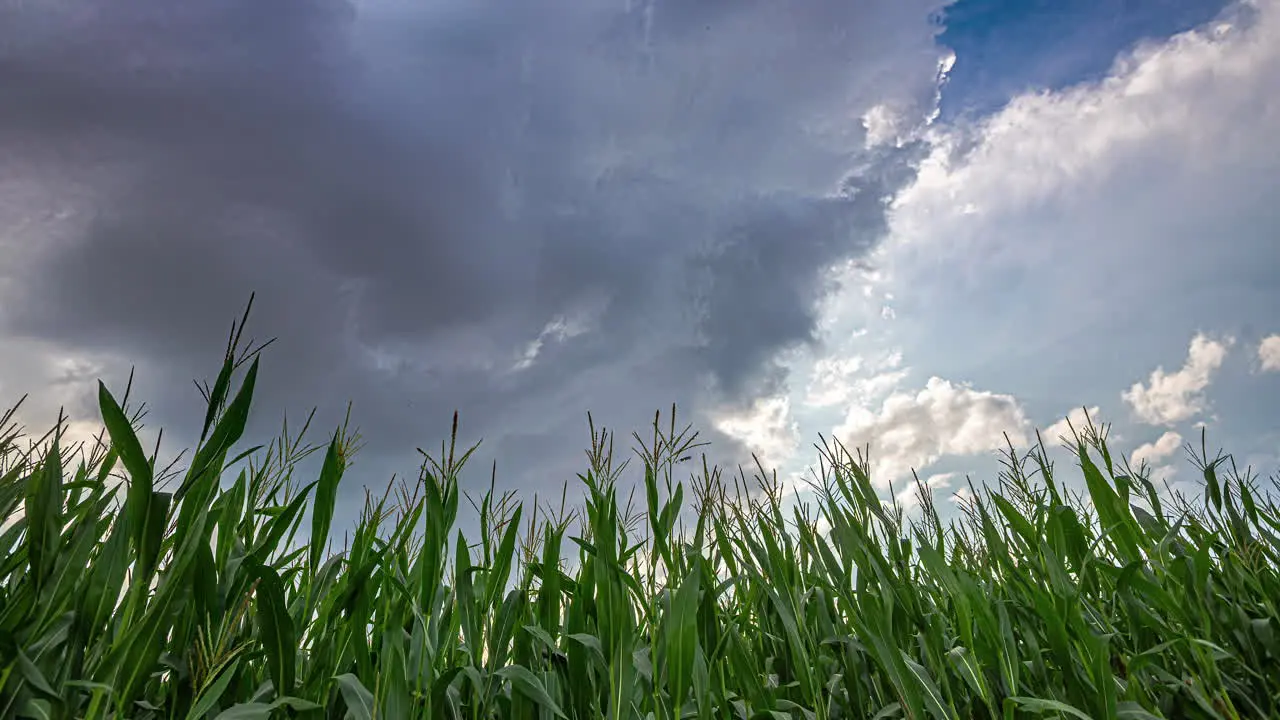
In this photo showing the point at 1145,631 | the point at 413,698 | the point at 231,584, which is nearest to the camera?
the point at 231,584

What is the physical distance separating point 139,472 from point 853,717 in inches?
92.7

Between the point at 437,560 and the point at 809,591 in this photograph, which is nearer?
the point at 437,560

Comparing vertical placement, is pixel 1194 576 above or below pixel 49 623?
above

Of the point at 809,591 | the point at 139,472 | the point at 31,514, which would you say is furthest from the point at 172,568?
the point at 809,591

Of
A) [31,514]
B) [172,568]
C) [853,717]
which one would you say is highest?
[31,514]

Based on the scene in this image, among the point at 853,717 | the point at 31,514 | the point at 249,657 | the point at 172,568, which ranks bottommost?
the point at 853,717

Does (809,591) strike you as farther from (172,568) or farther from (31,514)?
(31,514)

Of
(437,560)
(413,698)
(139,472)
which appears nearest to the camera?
(139,472)

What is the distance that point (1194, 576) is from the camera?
2598mm

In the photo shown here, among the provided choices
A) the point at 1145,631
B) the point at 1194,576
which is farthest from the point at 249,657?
the point at 1194,576

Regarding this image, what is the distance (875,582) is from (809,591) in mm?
271

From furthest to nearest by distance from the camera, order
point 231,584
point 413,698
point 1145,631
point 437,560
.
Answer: point 1145,631 < point 437,560 < point 413,698 < point 231,584

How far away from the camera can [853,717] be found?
7.93 ft

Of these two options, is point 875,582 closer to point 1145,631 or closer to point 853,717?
point 853,717
